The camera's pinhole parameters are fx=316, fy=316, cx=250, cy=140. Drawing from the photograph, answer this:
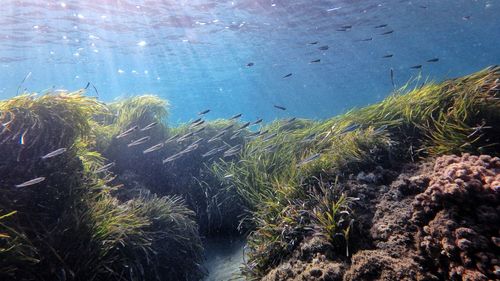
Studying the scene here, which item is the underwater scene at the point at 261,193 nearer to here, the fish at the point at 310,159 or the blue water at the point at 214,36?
the fish at the point at 310,159

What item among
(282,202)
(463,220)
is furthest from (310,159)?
(463,220)

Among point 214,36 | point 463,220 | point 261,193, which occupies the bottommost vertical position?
point 214,36

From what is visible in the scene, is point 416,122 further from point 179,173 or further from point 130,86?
point 130,86

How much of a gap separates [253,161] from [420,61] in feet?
219

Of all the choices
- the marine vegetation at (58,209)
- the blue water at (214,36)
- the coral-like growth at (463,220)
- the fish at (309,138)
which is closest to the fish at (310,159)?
the fish at (309,138)

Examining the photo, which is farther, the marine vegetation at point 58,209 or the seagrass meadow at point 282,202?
Answer: the marine vegetation at point 58,209

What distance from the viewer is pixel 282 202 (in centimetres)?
579

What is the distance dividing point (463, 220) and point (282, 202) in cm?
281

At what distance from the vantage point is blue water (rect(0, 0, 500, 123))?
23611 mm

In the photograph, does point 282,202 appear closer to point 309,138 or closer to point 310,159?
point 310,159

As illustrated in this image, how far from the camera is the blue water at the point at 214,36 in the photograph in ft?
77.5

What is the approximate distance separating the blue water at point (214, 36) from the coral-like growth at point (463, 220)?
363cm

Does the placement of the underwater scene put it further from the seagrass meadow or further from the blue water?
the blue water

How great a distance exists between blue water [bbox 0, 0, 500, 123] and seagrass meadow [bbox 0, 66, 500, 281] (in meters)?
1.97
